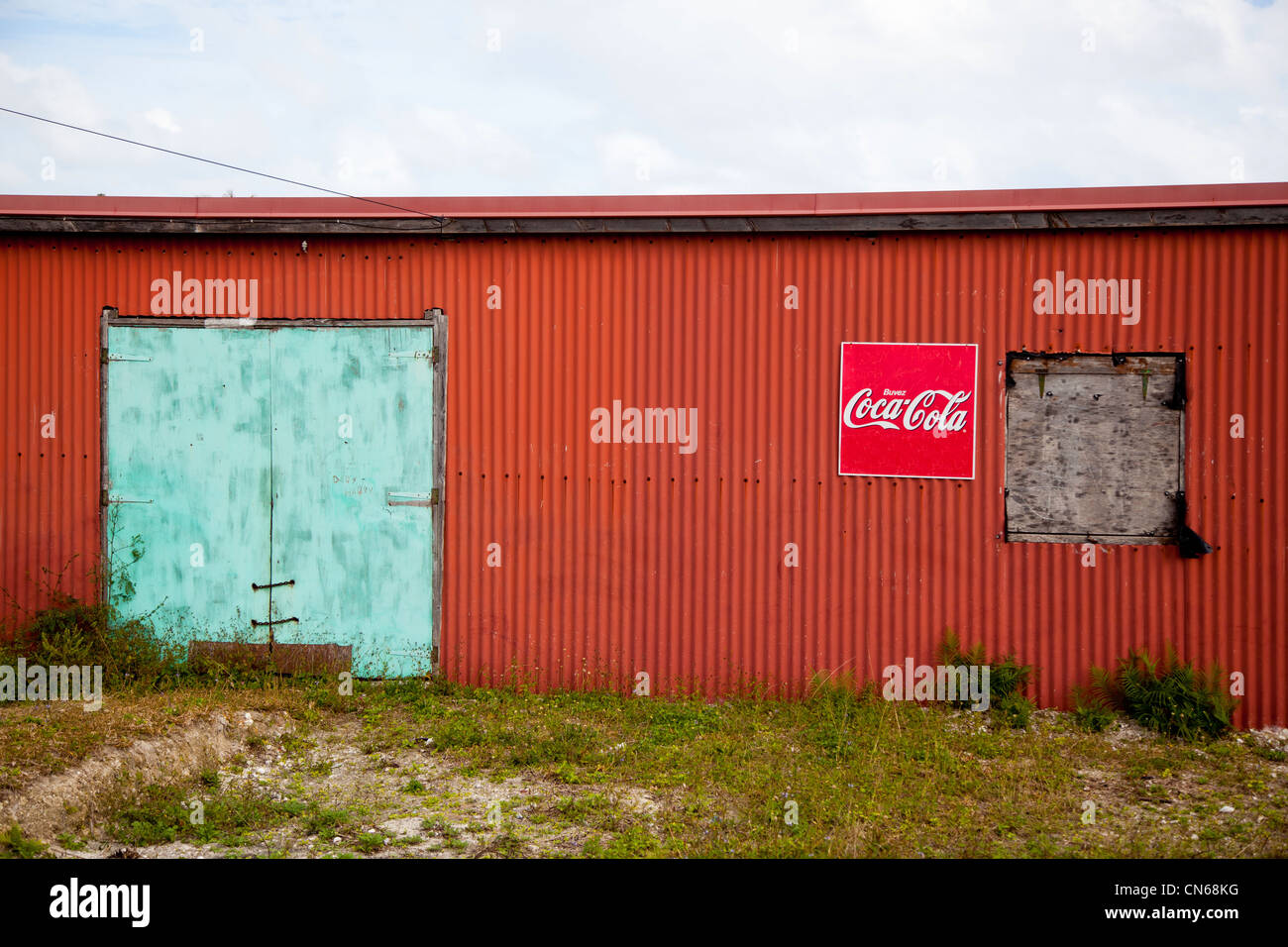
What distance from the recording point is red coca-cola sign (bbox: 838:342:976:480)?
727 centimetres

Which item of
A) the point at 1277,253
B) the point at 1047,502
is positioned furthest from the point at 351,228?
the point at 1277,253

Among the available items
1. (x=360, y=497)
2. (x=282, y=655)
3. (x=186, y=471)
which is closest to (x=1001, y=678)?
(x=360, y=497)

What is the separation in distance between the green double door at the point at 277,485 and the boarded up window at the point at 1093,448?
5.05 metres

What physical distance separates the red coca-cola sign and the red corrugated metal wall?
0.47 ft

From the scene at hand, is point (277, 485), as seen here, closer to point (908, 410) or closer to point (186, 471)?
point (186, 471)

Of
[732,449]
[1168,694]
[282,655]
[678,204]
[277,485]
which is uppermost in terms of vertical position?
[678,204]

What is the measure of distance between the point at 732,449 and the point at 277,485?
4044mm

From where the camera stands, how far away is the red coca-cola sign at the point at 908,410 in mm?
7273

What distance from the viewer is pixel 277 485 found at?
25.3ft

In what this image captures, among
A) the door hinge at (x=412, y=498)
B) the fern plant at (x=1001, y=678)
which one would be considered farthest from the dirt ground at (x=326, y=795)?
the fern plant at (x=1001, y=678)

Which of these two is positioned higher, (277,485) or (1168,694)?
(277,485)

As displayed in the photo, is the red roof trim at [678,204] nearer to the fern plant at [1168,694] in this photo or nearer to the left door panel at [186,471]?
the left door panel at [186,471]

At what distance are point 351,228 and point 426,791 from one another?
15.7ft

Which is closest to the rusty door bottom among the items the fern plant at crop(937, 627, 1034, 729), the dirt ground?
the dirt ground
